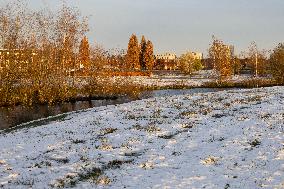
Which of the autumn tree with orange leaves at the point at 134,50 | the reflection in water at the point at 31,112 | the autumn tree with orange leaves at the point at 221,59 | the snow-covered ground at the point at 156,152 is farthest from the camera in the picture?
the autumn tree with orange leaves at the point at 134,50

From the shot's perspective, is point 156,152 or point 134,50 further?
point 134,50

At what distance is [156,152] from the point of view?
545 inches

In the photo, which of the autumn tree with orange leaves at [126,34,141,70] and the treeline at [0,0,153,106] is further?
the autumn tree with orange leaves at [126,34,141,70]

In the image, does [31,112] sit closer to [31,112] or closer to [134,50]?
[31,112]

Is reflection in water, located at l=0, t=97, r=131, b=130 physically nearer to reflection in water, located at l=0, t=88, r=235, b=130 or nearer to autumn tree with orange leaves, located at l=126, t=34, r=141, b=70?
reflection in water, located at l=0, t=88, r=235, b=130

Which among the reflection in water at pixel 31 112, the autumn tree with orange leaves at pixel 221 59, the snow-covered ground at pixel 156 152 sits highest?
the autumn tree with orange leaves at pixel 221 59

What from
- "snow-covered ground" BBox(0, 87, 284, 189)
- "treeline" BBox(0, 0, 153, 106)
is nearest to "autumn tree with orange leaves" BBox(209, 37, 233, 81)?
"treeline" BBox(0, 0, 153, 106)

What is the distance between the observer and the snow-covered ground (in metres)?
11.0

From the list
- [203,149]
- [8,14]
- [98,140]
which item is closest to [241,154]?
[203,149]

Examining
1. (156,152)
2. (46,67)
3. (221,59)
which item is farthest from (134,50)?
(156,152)

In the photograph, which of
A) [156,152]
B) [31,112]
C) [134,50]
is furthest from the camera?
[134,50]

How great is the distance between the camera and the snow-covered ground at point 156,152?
11.0 m

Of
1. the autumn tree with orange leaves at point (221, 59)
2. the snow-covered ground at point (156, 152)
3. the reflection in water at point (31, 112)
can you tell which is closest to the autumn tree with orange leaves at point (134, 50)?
the autumn tree with orange leaves at point (221, 59)

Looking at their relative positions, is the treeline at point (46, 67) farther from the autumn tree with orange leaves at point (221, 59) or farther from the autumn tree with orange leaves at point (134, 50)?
the autumn tree with orange leaves at point (134, 50)
